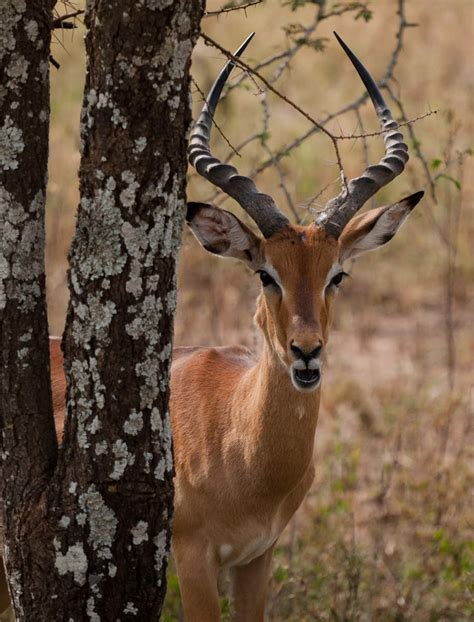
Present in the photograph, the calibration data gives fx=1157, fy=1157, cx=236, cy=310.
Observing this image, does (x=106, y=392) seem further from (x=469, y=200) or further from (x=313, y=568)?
(x=469, y=200)

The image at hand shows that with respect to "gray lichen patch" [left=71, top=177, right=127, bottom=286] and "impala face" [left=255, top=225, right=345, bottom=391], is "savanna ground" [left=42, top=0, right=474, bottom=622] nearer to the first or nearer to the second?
"impala face" [left=255, top=225, right=345, bottom=391]

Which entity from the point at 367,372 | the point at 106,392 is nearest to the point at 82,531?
the point at 106,392

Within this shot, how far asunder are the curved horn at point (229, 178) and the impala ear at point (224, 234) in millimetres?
69

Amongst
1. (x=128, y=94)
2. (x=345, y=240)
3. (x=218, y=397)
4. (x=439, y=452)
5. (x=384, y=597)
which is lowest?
(x=384, y=597)

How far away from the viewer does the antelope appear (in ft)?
15.4

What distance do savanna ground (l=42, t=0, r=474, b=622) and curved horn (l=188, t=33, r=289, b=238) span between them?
0.35m

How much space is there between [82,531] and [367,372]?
576 centimetres

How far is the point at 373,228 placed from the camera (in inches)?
197

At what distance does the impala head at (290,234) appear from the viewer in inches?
182

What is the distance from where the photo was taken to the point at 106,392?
3.56 metres

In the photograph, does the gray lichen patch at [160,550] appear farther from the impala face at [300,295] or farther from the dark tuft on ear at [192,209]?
the dark tuft on ear at [192,209]

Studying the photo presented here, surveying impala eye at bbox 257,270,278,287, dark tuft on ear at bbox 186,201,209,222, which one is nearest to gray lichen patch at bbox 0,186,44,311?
dark tuft on ear at bbox 186,201,209,222

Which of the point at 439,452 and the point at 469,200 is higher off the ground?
the point at 469,200

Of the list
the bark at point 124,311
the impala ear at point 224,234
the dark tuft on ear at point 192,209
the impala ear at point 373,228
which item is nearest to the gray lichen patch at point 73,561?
the bark at point 124,311
